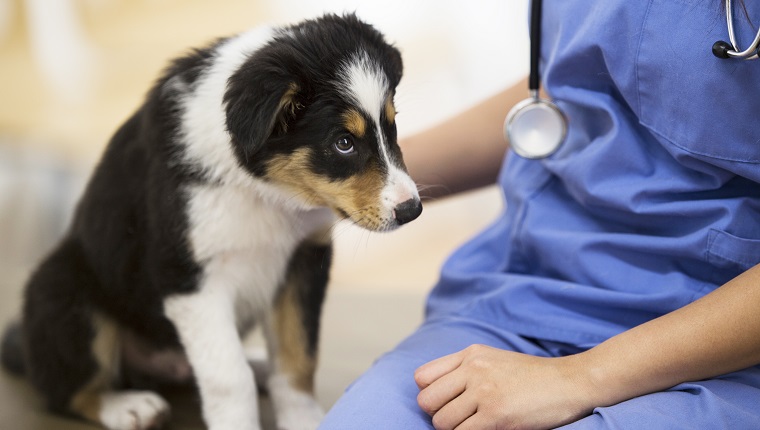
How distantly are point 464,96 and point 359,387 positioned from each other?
2.47 meters

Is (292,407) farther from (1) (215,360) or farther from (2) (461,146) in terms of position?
(2) (461,146)

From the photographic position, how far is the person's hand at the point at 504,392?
1228 millimetres

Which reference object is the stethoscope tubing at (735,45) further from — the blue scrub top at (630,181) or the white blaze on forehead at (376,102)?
the white blaze on forehead at (376,102)

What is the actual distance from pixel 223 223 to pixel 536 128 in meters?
0.61

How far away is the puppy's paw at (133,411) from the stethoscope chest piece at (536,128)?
92cm

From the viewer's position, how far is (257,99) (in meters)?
1.37

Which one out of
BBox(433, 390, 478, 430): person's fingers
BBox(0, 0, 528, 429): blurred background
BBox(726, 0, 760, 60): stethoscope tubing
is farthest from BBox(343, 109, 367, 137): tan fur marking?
BBox(0, 0, 528, 429): blurred background

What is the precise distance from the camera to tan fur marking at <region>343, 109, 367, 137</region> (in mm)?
1442

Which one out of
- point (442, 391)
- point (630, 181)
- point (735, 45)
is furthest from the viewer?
point (630, 181)

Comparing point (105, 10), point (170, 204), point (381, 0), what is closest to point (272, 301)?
point (170, 204)

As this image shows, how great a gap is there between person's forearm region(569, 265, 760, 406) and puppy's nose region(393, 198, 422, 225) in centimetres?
37

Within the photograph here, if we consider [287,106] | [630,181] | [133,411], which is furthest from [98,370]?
[630,181]

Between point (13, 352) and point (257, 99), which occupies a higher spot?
point (257, 99)

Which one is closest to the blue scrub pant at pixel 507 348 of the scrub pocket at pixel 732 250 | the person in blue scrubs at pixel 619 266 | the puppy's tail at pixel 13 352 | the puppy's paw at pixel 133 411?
the person in blue scrubs at pixel 619 266
